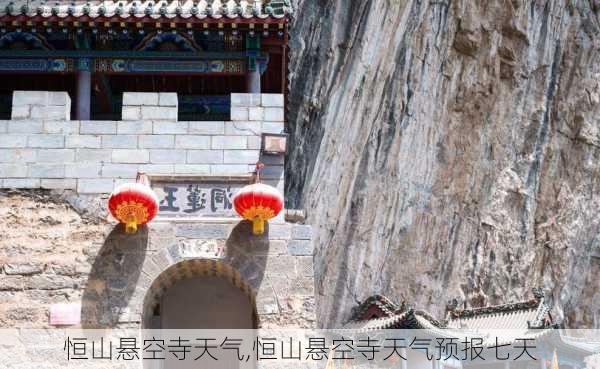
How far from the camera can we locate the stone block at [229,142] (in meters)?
11.2

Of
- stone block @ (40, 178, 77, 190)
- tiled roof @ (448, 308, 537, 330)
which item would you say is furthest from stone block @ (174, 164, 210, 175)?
tiled roof @ (448, 308, 537, 330)

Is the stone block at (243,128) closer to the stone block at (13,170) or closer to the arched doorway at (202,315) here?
the arched doorway at (202,315)

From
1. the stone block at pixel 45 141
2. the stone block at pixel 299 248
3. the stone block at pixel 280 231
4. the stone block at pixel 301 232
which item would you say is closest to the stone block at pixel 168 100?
the stone block at pixel 45 141

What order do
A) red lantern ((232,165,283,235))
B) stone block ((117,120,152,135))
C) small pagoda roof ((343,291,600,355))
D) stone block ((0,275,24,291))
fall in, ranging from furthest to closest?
1. small pagoda roof ((343,291,600,355))
2. stone block ((117,120,152,135))
3. stone block ((0,275,24,291))
4. red lantern ((232,165,283,235))

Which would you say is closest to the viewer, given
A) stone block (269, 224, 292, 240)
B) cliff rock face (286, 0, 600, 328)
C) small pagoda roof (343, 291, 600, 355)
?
stone block (269, 224, 292, 240)

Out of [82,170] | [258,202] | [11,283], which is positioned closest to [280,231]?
[258,202]

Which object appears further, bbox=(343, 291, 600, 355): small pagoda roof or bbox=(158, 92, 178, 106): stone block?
bbox=(343, 291, 600, 355): small pagoda roof

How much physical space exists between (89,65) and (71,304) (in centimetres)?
381

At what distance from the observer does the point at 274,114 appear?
11.4 meters

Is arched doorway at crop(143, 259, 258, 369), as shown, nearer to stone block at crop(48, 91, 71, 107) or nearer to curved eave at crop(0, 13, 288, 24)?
stone block at crop(48, 91, 71, 107)

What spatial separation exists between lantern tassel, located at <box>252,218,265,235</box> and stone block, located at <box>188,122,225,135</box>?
134 cm

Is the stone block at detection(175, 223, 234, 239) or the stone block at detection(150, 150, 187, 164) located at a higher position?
the stone block at detection(150, 150, 187, 164)

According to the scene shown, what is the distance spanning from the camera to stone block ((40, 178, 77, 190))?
36.0 feet

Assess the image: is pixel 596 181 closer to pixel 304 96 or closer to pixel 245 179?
pixel 304 96
